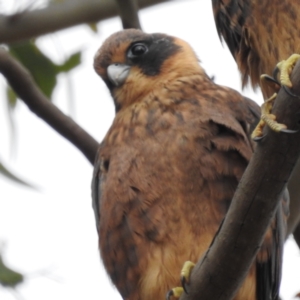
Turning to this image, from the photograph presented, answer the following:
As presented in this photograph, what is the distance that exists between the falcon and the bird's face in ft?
0.66

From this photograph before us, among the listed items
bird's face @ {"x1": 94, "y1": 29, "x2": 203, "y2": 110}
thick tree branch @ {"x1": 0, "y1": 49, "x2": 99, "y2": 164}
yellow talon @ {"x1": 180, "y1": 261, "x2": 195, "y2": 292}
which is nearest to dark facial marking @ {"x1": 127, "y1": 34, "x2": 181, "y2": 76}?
bird's face @ {"x1": 94, "y1": 29, "x2": 203, "y2": 110}

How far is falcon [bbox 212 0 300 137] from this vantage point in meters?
3.13

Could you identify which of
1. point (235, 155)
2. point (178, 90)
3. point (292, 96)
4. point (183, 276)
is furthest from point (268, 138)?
point (178, 90)

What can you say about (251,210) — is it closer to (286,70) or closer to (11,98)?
(286,70)

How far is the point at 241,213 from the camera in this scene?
221cm

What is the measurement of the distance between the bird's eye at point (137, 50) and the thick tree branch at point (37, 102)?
475mm

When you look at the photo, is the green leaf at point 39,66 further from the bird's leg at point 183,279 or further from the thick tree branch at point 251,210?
the thick tree branch at point 251,210

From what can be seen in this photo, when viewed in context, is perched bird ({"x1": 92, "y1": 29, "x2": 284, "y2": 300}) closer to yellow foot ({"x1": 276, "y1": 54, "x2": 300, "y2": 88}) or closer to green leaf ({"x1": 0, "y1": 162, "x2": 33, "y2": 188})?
green leaf ({"x1": 0, "y1": 162, "x2": 33, "y2": 188})

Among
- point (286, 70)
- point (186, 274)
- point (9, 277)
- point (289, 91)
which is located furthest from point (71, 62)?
point (289, 91)

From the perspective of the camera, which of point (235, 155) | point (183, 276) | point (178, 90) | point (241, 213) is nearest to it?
point (241, 213)

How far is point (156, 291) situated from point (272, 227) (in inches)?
19.0

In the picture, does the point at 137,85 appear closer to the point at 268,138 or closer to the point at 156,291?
the point at 156,291

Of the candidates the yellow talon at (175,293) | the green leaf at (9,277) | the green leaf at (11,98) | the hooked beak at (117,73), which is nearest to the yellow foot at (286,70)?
the yellow talon at (175,293)

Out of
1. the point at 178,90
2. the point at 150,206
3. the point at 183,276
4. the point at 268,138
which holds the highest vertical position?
the point at 178,90
